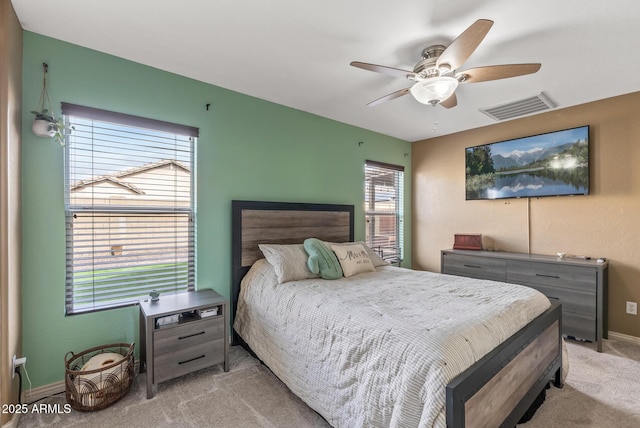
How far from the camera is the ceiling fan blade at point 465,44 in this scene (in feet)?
4.81

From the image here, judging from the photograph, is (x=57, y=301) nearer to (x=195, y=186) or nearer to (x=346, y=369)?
(x=195, y=186)

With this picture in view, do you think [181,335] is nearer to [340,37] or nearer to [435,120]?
[340,37]

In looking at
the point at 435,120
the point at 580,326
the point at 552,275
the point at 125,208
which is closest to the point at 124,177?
the point at 125,208

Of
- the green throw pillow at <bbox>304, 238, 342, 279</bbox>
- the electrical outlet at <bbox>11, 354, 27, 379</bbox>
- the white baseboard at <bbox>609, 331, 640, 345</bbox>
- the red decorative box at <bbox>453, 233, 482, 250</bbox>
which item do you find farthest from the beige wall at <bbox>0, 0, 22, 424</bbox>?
the white baseboard at <bbox>609, 331, 640, 345</bbox>

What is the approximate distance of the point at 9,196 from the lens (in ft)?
5.60

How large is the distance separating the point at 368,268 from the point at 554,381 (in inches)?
65.5

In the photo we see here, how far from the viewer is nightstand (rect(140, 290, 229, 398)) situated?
2.05 metres

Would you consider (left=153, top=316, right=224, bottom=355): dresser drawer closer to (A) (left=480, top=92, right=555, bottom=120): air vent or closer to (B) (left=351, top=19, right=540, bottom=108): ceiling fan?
(B) (left=351, top=19, right=540, bottom=108): ceiling fan

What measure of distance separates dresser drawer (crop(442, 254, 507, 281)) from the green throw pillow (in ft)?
6.03

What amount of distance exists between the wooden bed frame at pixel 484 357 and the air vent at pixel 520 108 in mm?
2004

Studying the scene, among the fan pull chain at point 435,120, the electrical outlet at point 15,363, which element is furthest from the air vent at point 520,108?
the electrical outlet at point 15,363

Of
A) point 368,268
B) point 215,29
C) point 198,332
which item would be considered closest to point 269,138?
point 215,29

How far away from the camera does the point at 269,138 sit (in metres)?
3.19

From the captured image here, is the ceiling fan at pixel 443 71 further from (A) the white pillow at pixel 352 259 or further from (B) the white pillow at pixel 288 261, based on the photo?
(B) the white pillow at pixel 288 261
